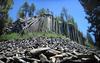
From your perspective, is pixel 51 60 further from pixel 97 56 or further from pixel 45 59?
pixel 97 56

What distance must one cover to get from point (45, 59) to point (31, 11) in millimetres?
24357

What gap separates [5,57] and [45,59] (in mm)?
1780

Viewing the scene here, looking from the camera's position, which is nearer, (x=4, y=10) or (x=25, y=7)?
(x=4, y=10)

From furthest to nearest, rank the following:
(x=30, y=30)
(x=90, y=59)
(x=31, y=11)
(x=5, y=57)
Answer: (x=31, y=11)
(x=30, y=30)
(x=5, y=57)
(x=90, y=59)

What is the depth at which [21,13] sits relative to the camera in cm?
2906

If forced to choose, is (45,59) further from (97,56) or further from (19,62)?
(97,56)

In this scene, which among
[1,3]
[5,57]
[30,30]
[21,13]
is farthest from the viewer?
[21,13]

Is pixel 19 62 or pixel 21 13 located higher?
pixel 21 13

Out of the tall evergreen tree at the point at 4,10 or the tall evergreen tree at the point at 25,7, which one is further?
the tall evergreen tree at the point at 25,7

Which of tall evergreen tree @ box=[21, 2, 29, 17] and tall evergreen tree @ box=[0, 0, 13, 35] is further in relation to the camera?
tall evergreen tree @ box=[21, 2, 29, 17]

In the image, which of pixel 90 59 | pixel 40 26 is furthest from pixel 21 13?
pixel 90 59

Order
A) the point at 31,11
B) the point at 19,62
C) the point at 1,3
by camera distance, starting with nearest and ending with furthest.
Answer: the point at 19,62 < the point at 1,3 < the point at 31,11

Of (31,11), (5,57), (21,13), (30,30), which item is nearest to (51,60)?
(5,57)

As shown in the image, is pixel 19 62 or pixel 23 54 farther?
pixel 23 54
